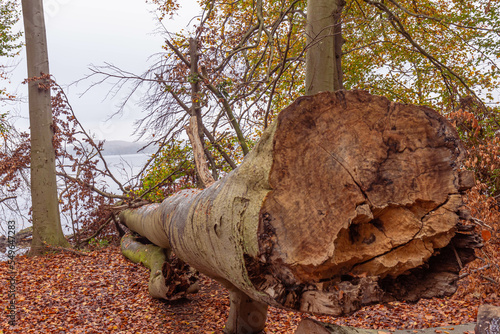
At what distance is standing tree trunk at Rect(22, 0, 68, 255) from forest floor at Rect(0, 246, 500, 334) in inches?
70.7

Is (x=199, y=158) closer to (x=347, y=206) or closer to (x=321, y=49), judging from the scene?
(x=321, y=49)

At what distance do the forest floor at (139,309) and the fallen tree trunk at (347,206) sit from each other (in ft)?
6.04

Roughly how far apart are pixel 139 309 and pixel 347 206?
11.9 ft

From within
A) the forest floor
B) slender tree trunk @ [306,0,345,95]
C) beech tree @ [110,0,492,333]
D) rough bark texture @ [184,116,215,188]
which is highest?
slender tree trunk @ [306,0,345,95]

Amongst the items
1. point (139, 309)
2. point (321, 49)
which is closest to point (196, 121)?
point (321, 49)

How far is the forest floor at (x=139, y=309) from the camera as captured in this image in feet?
13.2

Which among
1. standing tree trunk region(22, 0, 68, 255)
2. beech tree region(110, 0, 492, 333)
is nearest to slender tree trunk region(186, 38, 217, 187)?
beech tree region(110, 0, 492, 333)

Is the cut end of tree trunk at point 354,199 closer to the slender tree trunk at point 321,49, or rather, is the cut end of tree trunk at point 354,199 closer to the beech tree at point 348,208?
the beech tree at point 348,208

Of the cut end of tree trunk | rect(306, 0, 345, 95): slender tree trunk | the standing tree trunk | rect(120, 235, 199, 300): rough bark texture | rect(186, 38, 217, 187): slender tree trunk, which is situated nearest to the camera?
the cut end of tree trunk

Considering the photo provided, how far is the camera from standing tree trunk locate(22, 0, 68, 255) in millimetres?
7484

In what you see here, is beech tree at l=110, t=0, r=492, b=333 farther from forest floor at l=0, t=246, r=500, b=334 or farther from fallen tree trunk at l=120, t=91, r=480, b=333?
forest floor at l=0, t=246, r=500, b=334

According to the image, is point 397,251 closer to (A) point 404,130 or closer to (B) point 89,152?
(A) point 404,130

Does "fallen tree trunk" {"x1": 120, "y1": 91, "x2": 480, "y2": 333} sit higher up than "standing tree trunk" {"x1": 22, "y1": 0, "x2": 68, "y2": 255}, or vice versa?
"standing tree trunk" {"x1": 22, "y1": 0, "x2": 68, "y2": 255}

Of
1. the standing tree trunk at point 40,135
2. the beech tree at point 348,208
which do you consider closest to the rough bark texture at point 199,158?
the beech tree at point 348,208
